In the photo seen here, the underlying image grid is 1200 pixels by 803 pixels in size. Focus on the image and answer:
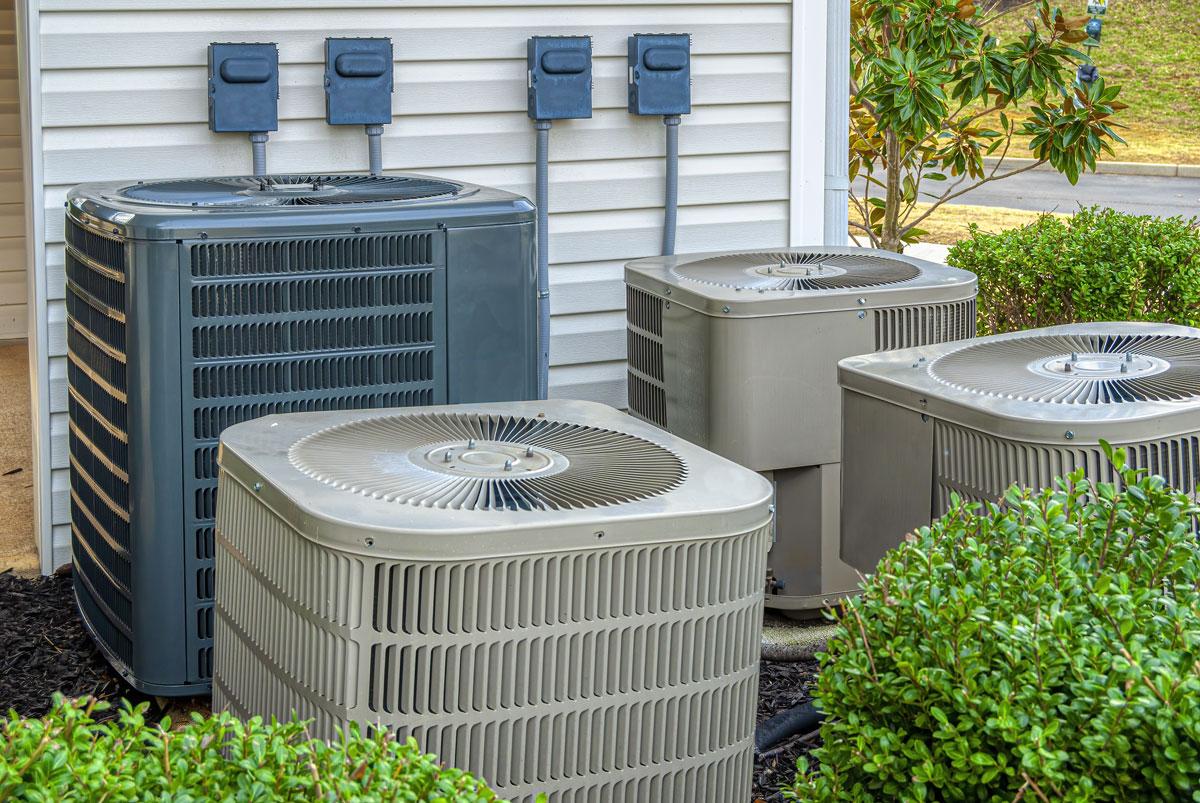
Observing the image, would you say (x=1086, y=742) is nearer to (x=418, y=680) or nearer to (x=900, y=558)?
(x=900, y=558)

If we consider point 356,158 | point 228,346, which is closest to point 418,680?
point 228,346

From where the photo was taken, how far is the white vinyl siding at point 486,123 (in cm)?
415

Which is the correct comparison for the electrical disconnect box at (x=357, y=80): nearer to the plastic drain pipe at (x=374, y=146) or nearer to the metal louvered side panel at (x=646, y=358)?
the plastic drain pipe at (x=374, y=146)

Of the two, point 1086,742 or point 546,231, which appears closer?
point 1086,742

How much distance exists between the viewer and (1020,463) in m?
2.62

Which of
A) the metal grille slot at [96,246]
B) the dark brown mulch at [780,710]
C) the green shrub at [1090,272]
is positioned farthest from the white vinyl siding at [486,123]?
the dark brown mulch at [780,710]

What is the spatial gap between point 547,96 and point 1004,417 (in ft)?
8.20

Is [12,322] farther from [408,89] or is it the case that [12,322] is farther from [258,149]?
[408,89]

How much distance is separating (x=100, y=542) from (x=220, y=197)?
0.94 metres

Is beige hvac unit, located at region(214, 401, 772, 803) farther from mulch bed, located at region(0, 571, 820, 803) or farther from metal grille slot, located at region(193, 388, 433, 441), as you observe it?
mulch bed, located at region(0, 571, 820, 803)

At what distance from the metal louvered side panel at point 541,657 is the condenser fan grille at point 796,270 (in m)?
1.65

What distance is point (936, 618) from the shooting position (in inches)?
71.9

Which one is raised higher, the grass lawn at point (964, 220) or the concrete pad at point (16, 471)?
the grass lawn at point (964, 220)

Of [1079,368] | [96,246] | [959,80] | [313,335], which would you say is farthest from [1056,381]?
[959,80]
